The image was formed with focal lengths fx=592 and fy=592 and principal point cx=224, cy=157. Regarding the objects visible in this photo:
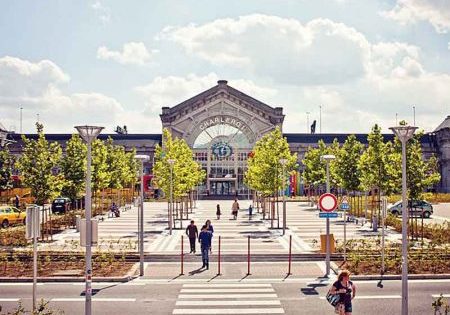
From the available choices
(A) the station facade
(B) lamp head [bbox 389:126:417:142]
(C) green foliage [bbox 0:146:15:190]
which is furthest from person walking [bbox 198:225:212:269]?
(A) the station facade

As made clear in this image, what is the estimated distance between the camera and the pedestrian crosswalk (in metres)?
18.8

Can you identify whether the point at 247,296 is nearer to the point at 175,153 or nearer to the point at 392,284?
the point at 392,284

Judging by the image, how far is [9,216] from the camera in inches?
1743

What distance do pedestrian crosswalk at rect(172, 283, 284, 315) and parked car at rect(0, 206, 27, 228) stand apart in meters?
25.5

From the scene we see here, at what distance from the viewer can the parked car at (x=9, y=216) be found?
43.8 m

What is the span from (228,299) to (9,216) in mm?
28893

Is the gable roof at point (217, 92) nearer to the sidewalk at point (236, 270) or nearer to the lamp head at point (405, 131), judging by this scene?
the sidewalk at point (236, 270)

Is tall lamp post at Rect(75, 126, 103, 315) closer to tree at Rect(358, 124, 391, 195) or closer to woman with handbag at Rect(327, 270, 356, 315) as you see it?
woman with handbag at Rect(327, 270, 356, 315)

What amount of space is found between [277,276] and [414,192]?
51.4 feet

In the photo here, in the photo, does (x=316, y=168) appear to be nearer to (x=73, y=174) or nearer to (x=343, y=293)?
(x=73, y=174)

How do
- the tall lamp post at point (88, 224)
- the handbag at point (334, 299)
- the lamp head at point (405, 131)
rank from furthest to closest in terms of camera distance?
the lamp head at point (405, 131), the tall lamp post at point (88, 224), the handbag at point (334, 299)

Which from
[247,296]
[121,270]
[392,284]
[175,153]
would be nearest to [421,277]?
[392,284]

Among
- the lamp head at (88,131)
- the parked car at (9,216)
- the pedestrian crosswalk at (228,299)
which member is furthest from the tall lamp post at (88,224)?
the parked car at (9,216)

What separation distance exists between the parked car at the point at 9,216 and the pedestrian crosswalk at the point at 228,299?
Answer: 25508 millimetres
